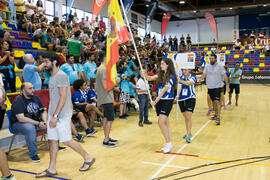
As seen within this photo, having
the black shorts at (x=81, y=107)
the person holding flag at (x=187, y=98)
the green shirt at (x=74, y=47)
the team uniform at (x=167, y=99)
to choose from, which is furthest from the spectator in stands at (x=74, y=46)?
the team uniform at (x=167, y=99)

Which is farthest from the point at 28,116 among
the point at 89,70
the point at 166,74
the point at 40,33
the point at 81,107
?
the point at 40,33

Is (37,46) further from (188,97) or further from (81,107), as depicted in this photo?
(188,97)

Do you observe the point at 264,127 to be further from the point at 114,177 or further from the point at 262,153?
the point at 114,177

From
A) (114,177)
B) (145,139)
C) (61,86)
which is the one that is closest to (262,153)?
(145,139)

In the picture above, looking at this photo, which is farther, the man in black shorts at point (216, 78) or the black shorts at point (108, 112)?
the man in black shorts at point (216, 78)

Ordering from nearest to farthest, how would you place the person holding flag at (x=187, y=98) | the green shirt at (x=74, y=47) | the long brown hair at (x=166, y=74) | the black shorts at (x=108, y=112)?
the long brown hair at (x=166, y=74)
the black shorts at (x=108, y=112)
the person holding flag at (x=187, y=98)
the green shirt at (x=74, y=47)

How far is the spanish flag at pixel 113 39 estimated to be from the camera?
15.0 ft

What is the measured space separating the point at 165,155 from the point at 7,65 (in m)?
4.28

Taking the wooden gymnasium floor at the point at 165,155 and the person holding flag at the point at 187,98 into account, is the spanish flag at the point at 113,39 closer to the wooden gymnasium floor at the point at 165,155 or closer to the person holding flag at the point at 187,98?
the wooden gymnasium floor at the point at 165,155

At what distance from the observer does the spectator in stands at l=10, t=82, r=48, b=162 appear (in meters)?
4.43

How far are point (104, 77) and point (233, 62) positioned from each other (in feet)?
70.3

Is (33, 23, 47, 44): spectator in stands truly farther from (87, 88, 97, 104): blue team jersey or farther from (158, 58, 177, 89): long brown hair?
(158, 58, 177, 89): long brown hair

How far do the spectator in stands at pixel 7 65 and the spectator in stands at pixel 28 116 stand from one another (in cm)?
193

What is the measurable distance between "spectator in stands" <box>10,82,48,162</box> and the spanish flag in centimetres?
137
